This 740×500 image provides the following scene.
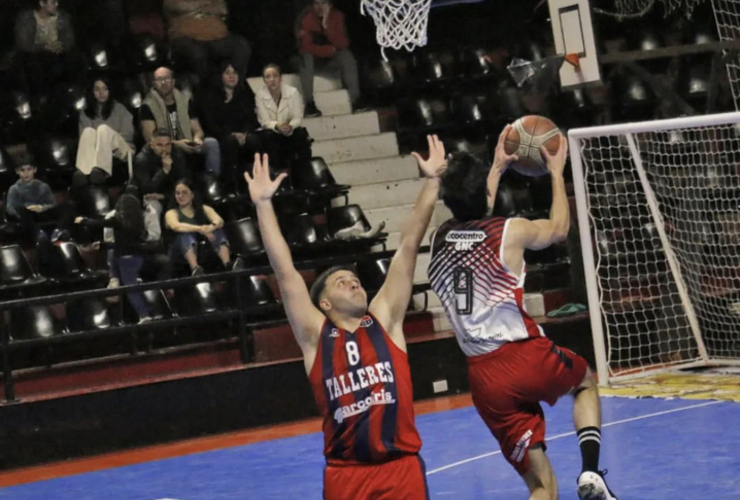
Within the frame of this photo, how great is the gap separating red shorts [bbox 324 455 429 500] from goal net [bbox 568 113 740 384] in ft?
19.4

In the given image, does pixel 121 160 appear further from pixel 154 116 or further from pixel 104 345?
pixel 104 345

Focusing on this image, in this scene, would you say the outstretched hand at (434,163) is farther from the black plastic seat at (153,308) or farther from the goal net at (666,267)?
the black plastic seat at (153,308)

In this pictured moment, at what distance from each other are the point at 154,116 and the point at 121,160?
54 centimetres

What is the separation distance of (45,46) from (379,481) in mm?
9115

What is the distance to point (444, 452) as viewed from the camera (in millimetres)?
8883

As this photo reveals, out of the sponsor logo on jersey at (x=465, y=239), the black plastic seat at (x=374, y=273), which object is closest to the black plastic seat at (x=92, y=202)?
the black plastic seat at (x=374, y=273)

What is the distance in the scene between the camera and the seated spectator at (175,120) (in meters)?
12.2

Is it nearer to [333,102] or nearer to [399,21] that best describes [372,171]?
[333,102]

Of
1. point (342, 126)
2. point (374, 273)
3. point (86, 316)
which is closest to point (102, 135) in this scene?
point (86, 316)

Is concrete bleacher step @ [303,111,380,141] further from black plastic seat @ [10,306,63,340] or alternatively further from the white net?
black plastic seat @ [10,306,63,340]

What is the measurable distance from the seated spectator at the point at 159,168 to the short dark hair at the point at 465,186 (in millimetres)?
5988

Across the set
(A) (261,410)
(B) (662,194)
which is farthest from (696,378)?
(A) (261,410)

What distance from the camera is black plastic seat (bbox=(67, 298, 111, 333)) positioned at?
433 inches

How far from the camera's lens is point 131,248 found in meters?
11.1
